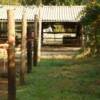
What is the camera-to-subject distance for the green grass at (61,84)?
13.4 m

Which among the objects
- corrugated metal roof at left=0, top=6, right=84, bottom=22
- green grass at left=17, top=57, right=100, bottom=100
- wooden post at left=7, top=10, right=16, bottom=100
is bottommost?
green grass at left=17, top=57, right=100, bottom=100

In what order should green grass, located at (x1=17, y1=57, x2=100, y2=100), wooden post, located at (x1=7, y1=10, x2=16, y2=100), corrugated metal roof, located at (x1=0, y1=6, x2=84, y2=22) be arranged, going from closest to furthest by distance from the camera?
wooden post, located at (x1=7, y1=10, x2=16, y2=100)
green grass, located at (x1=17, y1=57, x2=100, y2=100)
corrugated metal roof, located at (x1=0, y1=6, x2=84, y2=22)

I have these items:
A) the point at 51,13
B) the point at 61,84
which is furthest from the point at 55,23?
the point at 61,84

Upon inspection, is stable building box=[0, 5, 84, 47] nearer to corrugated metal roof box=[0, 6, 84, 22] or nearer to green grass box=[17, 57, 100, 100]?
corrugated metal roof box=[0, 6, 84, 22]

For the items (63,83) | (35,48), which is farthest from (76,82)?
(35,48)

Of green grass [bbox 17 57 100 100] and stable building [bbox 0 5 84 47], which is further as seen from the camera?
stable building [bbox 0 5 84 47]

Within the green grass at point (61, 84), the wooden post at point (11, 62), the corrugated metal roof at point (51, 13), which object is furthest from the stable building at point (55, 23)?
the wooden post at point (11, 62)

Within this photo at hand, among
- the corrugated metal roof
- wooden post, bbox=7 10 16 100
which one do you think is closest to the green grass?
wooden post, bbox=7 10 16 100

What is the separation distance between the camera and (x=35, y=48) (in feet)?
75.5

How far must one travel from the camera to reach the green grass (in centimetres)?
1339

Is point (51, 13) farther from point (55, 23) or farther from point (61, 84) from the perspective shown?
point (61, 84)

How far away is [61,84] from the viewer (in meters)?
16.0

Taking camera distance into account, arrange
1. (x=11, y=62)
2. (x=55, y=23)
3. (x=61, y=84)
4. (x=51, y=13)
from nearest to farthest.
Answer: (x=11, y=62)
(x=61, y=84)
(x=51, y=13)
(x=55, y=23)

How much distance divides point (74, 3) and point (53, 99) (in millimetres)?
38532
